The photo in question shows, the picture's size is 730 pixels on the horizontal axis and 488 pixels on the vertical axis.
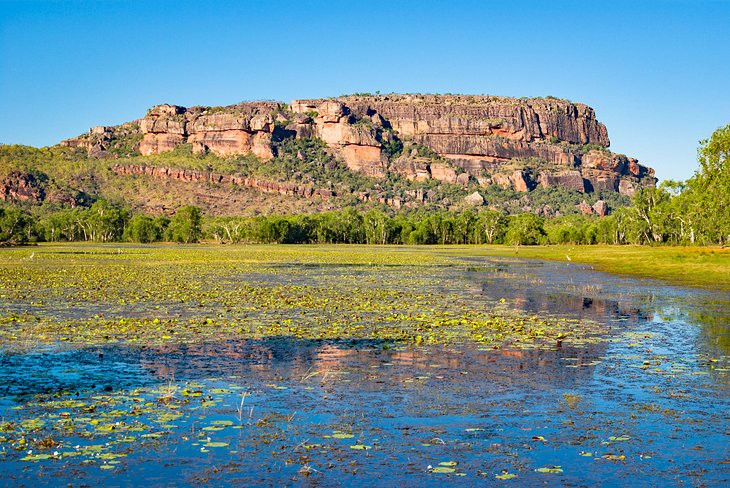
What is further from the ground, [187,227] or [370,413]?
[187,227]

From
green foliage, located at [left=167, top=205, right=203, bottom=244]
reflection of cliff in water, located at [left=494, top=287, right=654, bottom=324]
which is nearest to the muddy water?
reflection of cliff in water, located at [left=494, top=287, right=654, bottom=324]

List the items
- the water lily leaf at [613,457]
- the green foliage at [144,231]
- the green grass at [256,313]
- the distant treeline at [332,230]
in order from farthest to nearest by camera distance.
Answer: the green foliage at [144,231] < the distant treeline at [332,230] < the green grass at [256,313] < the water lily leaf at [613,457]

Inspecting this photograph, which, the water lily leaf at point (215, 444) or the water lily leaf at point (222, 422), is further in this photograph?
the water lily leaf at point (222, 422)

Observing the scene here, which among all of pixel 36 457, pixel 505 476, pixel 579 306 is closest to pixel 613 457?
pixel 505 476

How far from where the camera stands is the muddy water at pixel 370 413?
404 inches

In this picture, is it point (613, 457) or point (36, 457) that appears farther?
point (613, 457)

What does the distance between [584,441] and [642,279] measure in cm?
4440

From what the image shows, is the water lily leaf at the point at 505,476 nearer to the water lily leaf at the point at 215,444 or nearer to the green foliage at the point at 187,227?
the water lily leaf at the point at 215,444

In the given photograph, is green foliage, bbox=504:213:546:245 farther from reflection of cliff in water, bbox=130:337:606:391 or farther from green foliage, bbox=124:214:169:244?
reflection of cliff in water, bbox=130:337:606:391

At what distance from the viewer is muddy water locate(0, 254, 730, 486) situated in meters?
10.3

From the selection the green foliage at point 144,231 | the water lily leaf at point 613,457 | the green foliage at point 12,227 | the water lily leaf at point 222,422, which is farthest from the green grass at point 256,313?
the green foliage at point 144,231

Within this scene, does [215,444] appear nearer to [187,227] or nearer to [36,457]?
[36,457]

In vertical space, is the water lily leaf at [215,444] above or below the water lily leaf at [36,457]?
below

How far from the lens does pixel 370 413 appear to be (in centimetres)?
1328
